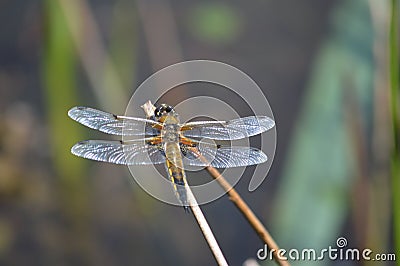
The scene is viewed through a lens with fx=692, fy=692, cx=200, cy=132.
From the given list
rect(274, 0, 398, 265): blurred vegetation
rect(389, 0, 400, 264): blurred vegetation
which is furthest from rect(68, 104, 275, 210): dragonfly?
rect(274, 0, 398, 265): blurred vegetation

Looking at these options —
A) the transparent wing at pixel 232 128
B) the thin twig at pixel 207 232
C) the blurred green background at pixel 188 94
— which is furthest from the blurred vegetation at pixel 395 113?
the thin twig at pixel 207 232

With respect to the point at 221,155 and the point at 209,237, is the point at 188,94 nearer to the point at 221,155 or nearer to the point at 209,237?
the point at 221,155

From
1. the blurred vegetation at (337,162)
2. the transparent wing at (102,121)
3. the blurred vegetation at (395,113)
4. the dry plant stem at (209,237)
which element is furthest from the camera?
the blurred vegetation at (337,162)

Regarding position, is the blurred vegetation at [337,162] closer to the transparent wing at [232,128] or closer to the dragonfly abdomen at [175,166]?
the transparent wing at [232,128]

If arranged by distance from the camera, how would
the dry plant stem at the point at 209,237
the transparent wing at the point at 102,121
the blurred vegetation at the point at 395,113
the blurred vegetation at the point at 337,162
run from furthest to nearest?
the blurred vegetation at the point at 337,162, the transparent wing at the point at 102,121, the blurred vegetation at the point at 395,113, the dry plant stem at the point at 209,237

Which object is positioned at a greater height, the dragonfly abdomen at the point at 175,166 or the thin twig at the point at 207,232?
the dragonfly abdomen at the point at 175,166

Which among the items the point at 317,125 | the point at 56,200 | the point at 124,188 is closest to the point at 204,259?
the point at 124,188
